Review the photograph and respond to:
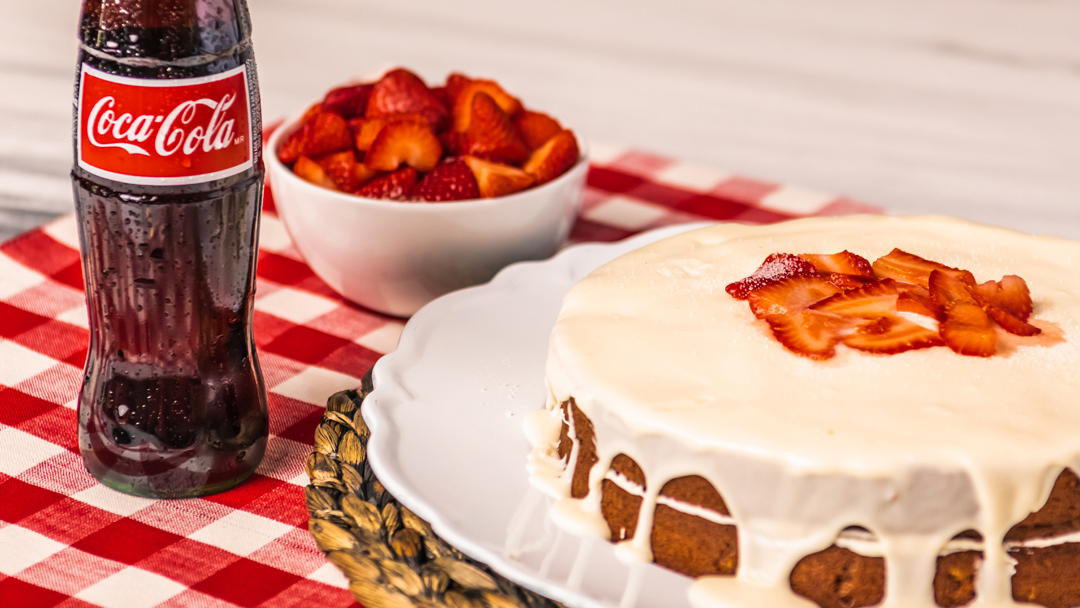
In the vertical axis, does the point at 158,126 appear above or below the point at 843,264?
above

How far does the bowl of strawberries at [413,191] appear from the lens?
7.38 ft

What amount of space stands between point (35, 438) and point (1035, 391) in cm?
156

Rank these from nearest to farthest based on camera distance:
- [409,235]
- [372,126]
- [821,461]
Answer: [821,461] < [409,235] < [372,126]

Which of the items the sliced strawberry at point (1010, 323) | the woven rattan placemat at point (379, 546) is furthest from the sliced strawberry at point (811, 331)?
the woven rattan placemat at point (379, 546)

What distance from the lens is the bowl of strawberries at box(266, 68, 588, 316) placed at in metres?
2.25

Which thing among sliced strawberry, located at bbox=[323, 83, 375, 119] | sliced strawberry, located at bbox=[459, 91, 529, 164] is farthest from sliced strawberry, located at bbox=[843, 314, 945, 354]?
sliced strawberry, located at bbox=[323, 83, 375, 119]

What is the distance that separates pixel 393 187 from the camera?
2.26 metres

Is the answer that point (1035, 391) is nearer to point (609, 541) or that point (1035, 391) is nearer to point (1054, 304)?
point (1054, 304)

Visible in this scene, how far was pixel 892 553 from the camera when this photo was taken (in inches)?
59.6

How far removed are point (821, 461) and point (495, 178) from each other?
3.38 ft

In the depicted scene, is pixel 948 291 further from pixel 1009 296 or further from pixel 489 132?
pixel 489 132

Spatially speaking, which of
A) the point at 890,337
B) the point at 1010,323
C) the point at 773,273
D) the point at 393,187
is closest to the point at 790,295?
the point at 773,273

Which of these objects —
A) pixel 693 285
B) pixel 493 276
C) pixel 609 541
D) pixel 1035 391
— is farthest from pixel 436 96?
pixel 1035 391

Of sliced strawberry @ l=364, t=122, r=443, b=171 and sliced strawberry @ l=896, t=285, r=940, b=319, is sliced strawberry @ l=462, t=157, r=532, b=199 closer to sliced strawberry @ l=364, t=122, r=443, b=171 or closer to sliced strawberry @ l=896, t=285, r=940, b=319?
sliced strawberry @ l=364, t=122, r=443, b=171
